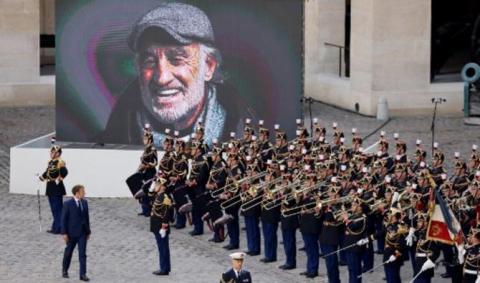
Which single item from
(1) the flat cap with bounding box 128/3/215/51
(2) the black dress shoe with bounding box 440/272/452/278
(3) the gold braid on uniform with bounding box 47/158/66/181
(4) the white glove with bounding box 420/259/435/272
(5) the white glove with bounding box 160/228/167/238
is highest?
(1) the flat cap with bounding box 128/3/215/51

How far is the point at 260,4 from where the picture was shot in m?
36.2

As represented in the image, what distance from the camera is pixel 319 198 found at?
3064cm

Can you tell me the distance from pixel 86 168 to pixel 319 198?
7.28 metres

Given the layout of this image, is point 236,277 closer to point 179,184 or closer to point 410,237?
point 410,237

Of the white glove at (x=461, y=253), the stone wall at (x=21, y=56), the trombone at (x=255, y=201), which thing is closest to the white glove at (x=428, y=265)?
the white glove at (x=461, y=253)

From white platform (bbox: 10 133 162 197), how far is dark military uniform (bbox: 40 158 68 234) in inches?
106

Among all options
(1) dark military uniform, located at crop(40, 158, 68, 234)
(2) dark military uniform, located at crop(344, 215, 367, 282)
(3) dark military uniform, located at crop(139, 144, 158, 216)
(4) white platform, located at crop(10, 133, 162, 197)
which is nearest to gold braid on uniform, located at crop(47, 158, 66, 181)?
(1) dark military uniform, located at crop(40, 158, 68, 234)

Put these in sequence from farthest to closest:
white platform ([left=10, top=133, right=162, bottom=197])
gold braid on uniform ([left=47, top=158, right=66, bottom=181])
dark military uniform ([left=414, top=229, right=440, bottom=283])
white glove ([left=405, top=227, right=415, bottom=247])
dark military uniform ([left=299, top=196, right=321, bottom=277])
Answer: white platform ([left=10, top=133, right=162, bottom=197])
gold braid on uniform ([left=47, top=158, right=66, bottom=181])
dark military uniform ([left=299, top=196, right=321, bottom=277])
white glove ([left=405, top=227, right=415, bottom=247])
dark military uniform ([left=414, top=229, right=440, bottom=283])

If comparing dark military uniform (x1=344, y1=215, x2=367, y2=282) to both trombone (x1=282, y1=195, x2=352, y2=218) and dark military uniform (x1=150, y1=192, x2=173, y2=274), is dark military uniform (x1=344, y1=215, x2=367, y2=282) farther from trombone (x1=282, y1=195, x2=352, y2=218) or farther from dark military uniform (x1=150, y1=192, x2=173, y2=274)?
dark military uniform (x1=150, y1=192, x2=173, y2=274)

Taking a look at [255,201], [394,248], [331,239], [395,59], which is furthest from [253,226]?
[395,59]

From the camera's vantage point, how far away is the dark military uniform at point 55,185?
33688mm

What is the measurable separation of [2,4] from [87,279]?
1785cm

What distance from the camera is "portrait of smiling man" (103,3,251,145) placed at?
1435 inches

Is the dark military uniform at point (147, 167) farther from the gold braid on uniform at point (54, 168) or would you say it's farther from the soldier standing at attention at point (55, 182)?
the gold braid on uniform at point (54, 168)
